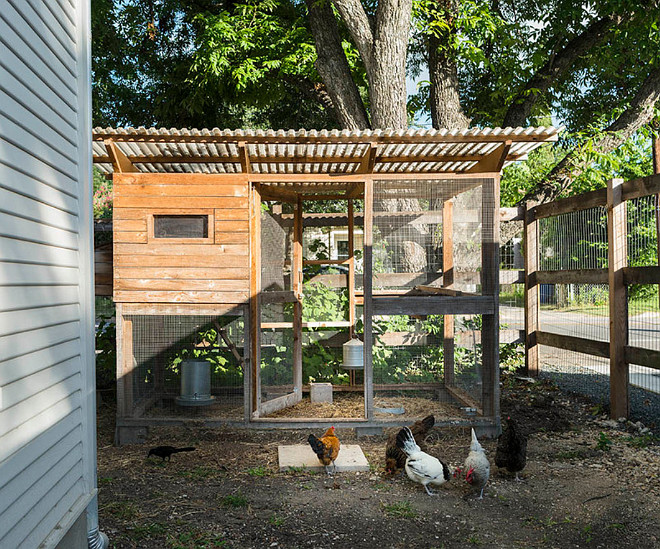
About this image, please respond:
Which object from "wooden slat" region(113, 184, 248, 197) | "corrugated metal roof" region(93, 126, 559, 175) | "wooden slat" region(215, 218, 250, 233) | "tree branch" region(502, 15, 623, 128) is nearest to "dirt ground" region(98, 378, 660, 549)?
"wooden slat" region(215, 218, 250, 233)

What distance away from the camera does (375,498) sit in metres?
4.58

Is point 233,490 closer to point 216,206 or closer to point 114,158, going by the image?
point 216,206

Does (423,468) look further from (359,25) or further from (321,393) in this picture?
(359,25)

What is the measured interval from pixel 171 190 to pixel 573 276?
4603 mm

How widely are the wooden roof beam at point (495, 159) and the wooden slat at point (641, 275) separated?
1622 millimetres

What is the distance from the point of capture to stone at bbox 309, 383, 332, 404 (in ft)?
24.2

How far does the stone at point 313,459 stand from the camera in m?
5.21

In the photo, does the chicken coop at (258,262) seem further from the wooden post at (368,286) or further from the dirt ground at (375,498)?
the dirt ground at (375,498)

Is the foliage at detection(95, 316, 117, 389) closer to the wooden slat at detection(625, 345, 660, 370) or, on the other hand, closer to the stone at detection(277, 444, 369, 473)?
the stone at detection(277, 444, 369, 473)

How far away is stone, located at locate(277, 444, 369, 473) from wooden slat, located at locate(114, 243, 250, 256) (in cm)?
187

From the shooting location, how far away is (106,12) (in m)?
11.1

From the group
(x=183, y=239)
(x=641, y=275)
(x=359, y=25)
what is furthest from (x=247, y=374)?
(x=359, y=25)

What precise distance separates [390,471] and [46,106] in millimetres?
3593

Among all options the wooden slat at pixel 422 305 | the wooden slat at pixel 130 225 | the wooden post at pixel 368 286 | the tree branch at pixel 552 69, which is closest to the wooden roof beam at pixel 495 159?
the wooden post at pixel 368 286
